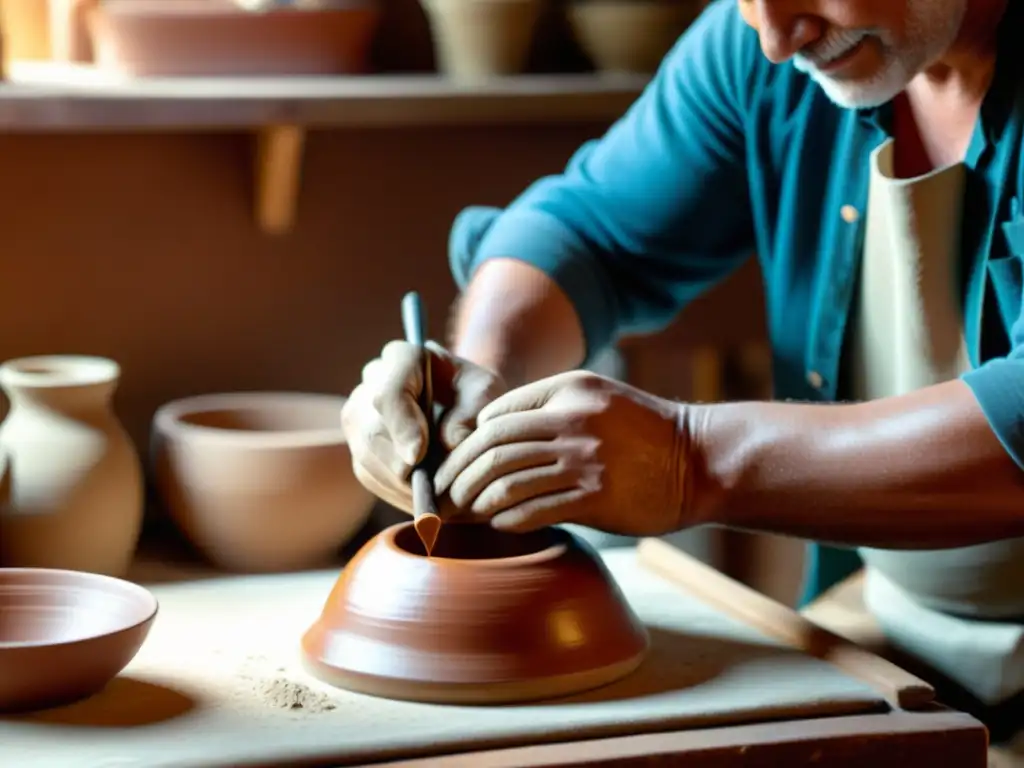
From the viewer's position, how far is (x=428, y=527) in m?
1.55

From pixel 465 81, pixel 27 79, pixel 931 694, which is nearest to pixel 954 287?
pixel 931 694

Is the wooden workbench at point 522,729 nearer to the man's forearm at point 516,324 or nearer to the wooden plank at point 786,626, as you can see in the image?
the wooden plank at point 786,626

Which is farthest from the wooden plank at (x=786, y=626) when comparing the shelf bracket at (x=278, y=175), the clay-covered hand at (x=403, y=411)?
the shelf bracket at (x=278, y=175)

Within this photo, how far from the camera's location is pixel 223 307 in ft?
7.95

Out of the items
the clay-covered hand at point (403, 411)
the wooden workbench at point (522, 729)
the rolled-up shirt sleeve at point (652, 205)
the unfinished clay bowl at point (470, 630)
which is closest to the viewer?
the wooden workbench at point (522, 729)

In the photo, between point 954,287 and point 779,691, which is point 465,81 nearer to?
point 954,287

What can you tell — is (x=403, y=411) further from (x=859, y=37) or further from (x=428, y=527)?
(x=859, y=37)

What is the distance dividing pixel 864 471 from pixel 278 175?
1.09 metres

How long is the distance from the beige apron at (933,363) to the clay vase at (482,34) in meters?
0.64

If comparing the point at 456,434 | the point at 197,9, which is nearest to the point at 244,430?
the point at 197,9

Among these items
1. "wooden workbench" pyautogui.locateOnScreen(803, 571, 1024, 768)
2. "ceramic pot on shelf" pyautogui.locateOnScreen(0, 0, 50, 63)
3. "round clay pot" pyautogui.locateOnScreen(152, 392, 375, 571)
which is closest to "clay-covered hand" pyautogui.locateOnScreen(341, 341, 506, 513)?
"round clay pot" pyautogui.locateOnScreen(152, 392, 375, 571)

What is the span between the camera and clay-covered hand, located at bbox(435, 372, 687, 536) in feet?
5.12

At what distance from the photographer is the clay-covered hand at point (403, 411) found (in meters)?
1.64

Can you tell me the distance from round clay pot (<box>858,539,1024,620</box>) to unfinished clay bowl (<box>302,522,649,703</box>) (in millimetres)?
465
